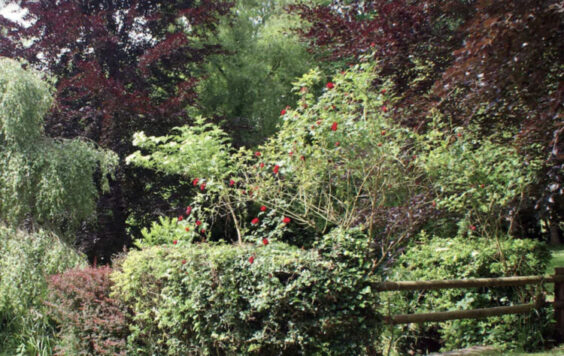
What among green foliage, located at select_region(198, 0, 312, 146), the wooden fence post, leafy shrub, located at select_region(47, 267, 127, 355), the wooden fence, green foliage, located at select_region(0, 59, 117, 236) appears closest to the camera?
the wooden fence

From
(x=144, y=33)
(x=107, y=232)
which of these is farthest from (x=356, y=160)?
(x=144, y=33)

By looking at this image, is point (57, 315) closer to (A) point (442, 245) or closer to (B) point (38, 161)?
(B) point (38, 161)

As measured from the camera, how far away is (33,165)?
24.7ft

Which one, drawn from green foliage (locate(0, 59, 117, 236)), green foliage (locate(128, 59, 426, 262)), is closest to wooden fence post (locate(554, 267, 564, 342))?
green foliage (locate(128, 59, 426, 262))

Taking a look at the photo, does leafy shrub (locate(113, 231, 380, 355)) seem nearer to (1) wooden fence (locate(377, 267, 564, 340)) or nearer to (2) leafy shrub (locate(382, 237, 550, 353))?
(1) wooden fence (locate(377, 267, 564, 340))

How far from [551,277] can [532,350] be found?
2.85 ft

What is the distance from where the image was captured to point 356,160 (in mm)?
5004

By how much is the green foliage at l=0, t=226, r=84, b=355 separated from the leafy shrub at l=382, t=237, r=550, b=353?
4454 millimetres

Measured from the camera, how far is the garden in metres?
4.00

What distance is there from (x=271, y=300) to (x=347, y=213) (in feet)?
4.42

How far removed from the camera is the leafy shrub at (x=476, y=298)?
17.7 ft

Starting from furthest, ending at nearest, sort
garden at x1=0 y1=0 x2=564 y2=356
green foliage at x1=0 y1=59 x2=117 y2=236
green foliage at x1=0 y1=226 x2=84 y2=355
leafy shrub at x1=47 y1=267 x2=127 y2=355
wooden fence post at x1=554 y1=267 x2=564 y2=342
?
green foliage at x1=0 y1=59 x2=117 y2=236 → green foliage at x1=0 y1=226 x2=84 y2=355 → wooden fence post at x1=554 y1=267 x2=564 y2=342 → leafy shrub at x1=47 y1=267 x2=127 y2=355 → garden at x1=0 y1=0 x2=564 y2=356

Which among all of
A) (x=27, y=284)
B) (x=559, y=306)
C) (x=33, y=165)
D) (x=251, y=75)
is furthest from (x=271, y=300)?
(x=251, y=75)

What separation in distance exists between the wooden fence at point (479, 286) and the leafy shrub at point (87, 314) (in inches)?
114
